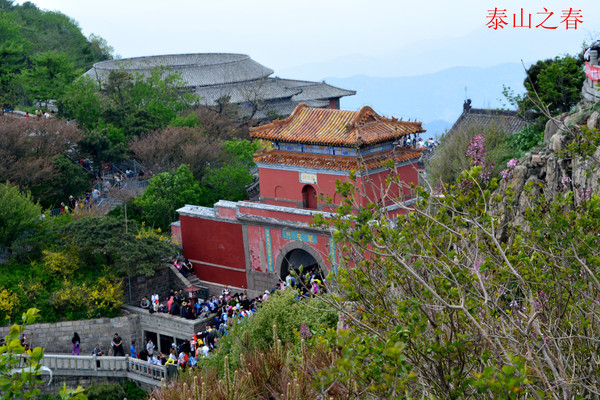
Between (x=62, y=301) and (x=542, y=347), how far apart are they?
66.9 ft

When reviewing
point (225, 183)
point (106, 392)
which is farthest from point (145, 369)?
point (225, 183)

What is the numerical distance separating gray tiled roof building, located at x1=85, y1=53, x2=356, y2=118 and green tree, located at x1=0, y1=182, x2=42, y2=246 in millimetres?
19098

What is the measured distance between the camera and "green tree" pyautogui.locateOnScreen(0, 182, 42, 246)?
2552 cm

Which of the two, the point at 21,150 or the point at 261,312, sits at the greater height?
the point at 21,150

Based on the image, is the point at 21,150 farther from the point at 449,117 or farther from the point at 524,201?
the point at 449,117

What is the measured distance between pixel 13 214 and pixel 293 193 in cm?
923

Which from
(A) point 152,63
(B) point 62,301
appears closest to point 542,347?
(B) point 62,301

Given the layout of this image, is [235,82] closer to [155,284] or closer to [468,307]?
[155,284]

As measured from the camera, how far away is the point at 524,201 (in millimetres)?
17922

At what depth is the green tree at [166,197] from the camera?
29406mm

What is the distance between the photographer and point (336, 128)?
2530 cm

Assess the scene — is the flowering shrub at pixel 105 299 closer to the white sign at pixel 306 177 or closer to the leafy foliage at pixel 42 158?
the leafy foliage at pixel 42 158

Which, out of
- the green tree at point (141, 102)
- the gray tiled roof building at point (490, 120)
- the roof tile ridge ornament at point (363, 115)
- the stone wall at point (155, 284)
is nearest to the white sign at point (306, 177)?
the roof tile ridge ornament at point (363, 115)

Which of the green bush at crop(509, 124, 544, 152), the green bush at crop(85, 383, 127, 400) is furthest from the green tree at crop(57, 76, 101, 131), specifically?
the green bush at crop(509, 124, 544, 152)
